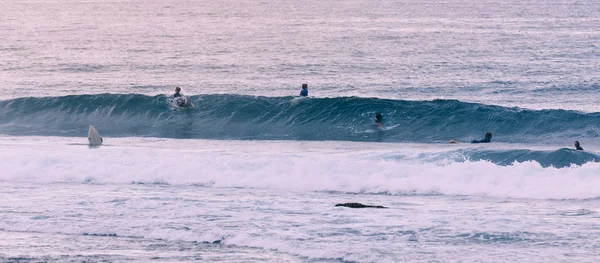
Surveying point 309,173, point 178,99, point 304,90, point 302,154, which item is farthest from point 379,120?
point 309,173

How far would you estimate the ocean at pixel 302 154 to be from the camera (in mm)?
13680

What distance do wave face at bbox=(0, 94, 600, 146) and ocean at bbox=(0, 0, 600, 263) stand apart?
0.09 meters

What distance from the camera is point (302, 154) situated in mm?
22969

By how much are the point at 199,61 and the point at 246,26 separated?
38.1m

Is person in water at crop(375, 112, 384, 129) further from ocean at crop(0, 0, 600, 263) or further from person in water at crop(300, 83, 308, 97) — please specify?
person in water at crop(300, 83, 308, 97)

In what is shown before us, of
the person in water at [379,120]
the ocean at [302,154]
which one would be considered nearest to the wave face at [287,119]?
the ocean at [302,154]

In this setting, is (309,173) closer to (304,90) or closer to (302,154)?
(302,154)

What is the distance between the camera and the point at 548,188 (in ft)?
59.9

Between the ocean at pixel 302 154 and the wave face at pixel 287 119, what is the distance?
0.09m

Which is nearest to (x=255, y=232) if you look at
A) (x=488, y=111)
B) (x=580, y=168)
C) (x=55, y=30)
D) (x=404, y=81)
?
(x=580, y=168)

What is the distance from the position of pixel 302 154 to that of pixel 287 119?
7711mm

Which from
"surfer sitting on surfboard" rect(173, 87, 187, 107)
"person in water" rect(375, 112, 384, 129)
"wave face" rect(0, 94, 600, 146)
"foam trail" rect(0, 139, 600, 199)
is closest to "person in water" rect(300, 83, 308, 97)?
"wave face" rect(0, 94, 600, 146)

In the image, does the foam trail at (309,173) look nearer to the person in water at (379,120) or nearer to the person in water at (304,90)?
the person in water at (379,120)

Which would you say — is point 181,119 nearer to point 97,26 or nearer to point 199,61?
point 199,61
